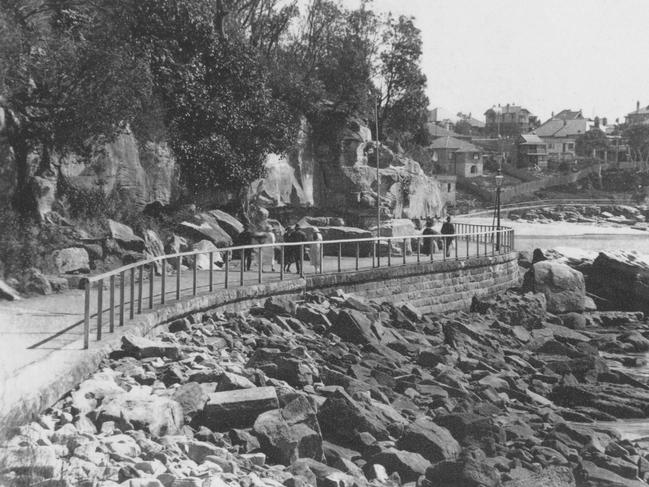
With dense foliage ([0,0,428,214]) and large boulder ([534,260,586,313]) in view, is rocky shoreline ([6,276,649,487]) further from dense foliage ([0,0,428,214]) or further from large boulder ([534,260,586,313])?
large boulder ([534,260,586,313])

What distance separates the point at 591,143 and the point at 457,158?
29719 mm

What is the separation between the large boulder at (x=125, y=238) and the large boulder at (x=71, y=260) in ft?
4.47

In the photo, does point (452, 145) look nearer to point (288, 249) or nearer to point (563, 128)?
point (563, 128)

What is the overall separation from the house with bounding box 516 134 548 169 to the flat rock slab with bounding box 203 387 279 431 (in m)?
117

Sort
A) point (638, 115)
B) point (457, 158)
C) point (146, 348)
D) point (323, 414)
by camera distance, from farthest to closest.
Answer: point (638, 115) → point (457, 158) → point (146, 348) → point (323, 414)

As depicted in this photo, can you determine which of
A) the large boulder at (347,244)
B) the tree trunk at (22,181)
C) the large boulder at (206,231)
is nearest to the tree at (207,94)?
the large boulder at (206,231)

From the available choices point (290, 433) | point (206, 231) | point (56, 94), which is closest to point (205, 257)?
point (206, 231)

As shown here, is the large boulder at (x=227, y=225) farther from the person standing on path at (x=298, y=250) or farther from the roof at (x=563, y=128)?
the roof at (x=563, y=128)

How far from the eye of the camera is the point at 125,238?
1980 centimetres

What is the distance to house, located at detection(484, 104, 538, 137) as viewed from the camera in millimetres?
143125

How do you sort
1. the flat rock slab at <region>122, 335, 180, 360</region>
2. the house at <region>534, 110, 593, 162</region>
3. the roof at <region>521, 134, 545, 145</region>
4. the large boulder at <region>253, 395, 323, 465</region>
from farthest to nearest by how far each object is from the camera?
the house at <region>534, 110, 593, 162</region>, the roof at <region>521, 134, 545, 145</region>, the flat rock slab at <region>122, 335, 180, 360</region>, the large boulder at <region>253, 395, 323, 465</region>

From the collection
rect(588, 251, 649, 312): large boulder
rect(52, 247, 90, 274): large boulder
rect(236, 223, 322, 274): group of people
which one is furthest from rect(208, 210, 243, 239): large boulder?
rect(588, 251, 649, 312): large boulder

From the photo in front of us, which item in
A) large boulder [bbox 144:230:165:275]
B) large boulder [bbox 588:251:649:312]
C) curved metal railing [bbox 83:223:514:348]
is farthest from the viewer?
large boulder [bbox 588:251:649:312]

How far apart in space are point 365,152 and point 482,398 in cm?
3038
